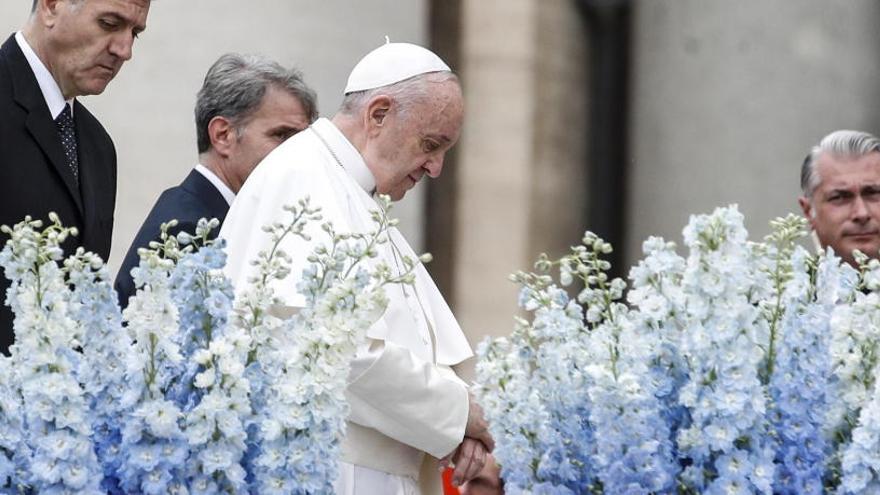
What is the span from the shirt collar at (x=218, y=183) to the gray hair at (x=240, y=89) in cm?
16

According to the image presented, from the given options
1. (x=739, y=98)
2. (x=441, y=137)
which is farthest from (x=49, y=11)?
(x=739, y=98)

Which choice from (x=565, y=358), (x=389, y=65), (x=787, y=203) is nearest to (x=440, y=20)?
(x=787, y=203)

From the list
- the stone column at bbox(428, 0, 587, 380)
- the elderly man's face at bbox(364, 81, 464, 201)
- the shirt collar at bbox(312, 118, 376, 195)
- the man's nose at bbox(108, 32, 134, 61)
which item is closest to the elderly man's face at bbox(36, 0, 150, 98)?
the man's nose at bbox(108, 32, 134, 61)

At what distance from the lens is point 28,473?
8.80 ft

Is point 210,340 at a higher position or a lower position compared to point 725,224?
lower

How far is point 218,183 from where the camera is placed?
4859 mm

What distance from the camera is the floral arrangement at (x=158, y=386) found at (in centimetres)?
265

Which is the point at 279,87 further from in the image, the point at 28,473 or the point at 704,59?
the point at 704,59

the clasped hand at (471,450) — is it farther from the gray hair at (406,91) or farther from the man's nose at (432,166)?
the gray hair at (406,91)

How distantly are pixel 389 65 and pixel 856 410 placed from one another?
173 centimetres

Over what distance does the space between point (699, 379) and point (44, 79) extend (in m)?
2.08

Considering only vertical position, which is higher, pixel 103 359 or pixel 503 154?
pixel 503 154

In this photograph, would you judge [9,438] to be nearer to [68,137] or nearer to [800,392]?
[800,392]

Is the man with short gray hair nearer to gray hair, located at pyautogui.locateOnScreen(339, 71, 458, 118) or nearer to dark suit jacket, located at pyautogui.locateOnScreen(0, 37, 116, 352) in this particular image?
gray hair, located at pyautogui.locateOnScreen(339, 71, 458, 118)
